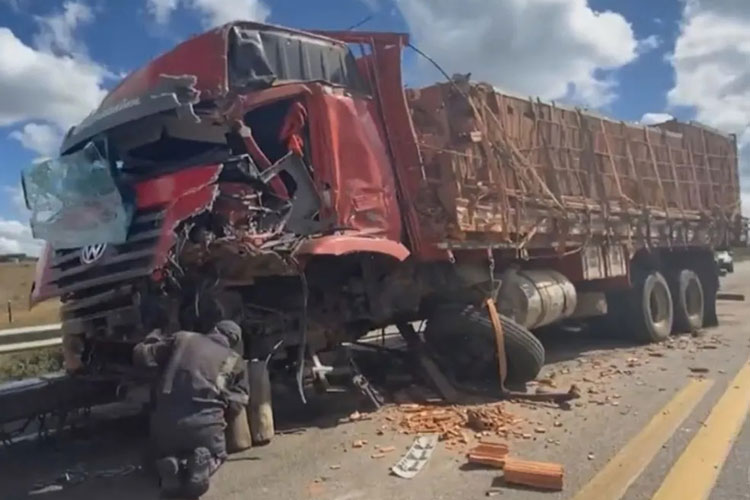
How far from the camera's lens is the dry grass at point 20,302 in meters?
7.27

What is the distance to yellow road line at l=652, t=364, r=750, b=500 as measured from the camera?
4145mm

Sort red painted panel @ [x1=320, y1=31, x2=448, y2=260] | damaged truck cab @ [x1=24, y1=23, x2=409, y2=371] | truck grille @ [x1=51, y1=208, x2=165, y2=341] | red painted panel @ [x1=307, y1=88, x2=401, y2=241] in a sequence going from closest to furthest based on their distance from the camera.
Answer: truck grille @ [x1=51, y1=208, x2=165, y2=341] < damaged truck cab @ [x1=24, y1=23, x2=409, y2=371] < red painted panel @ [x1=307, y1=88, x2=401, y2=241] < red painted panel @ [x1=320, y1=31, x2=448, y2=260]

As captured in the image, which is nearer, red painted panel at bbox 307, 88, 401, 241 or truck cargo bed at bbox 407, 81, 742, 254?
red painted panel at bbox 307, 88, 401, 241

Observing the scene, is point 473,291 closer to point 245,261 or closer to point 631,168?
point 245,261

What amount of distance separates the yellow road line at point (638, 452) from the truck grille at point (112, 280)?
2903mm

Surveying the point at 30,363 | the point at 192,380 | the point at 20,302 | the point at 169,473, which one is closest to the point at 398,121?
the point at 192,380

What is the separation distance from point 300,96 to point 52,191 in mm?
1942

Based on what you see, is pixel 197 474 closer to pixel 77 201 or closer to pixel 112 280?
pixel 112 280

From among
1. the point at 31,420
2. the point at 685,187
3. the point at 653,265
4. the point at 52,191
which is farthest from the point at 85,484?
the point at 685,187

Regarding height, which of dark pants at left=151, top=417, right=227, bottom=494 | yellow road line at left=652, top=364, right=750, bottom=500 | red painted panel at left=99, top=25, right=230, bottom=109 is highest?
red painted panel at left=99, top=25, right=230, bottom=109

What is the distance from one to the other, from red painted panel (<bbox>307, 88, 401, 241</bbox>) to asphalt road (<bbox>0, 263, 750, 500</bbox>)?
1584 millimetres

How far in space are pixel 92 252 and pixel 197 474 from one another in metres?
1.88

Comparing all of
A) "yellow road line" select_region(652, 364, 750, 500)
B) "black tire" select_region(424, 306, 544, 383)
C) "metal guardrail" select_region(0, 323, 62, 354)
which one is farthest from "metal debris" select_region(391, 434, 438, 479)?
"metal guardrail" select_region(0, 323, 62, 354)

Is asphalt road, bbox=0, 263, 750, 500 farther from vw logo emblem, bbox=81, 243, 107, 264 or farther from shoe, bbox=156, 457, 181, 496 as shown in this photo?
vw logo emblem, bbox=81, 243, 107, 264
